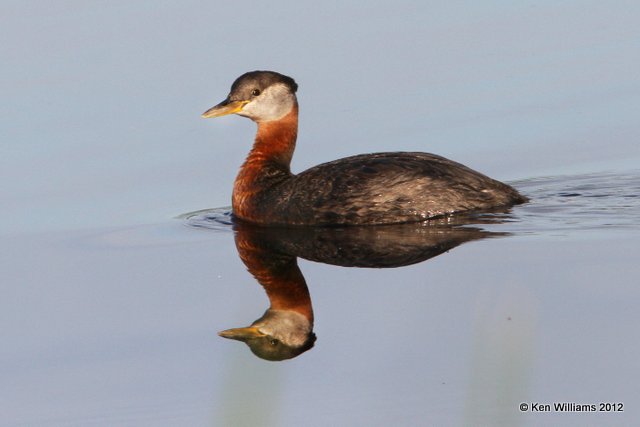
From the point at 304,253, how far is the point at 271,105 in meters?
2.22

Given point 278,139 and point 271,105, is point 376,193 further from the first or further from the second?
point 271,105

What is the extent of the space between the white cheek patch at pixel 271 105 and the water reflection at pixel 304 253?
1158 mm

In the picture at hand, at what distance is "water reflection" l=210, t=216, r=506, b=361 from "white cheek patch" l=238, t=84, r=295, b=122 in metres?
1.16

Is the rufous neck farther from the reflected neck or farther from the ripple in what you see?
the reflected neck

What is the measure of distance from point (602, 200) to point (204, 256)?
3558 millimetres

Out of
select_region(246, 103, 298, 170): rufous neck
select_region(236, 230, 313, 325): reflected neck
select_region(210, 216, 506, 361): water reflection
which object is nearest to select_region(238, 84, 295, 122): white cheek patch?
select_region(246, 103, 298, 170): rufous neck

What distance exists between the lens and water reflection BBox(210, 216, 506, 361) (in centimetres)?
978

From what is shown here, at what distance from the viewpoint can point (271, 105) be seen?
44.3 feet

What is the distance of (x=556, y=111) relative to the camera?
50.6 feet

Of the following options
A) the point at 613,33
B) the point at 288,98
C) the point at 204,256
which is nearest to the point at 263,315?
the point at 204,256

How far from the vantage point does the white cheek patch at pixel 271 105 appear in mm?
13445

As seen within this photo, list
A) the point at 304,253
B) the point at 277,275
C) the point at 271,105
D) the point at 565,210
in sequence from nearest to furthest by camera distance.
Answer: the point at 277,275, the point at 304,253, the point at 565,210, the point at 271,105

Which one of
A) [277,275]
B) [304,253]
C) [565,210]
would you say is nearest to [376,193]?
[304,253]

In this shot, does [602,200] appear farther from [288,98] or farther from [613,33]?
[613,33]
